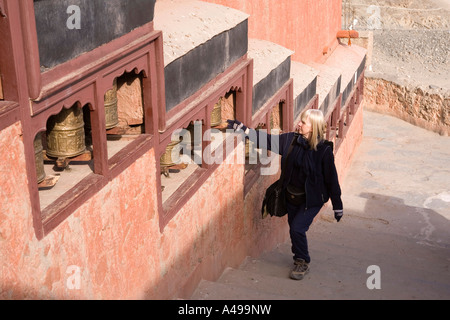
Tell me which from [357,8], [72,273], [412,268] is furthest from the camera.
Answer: [357,8]

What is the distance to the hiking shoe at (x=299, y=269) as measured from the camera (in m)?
7.26

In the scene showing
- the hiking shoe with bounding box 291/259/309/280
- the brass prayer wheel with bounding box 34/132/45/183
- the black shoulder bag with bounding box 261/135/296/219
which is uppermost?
the brass prayer wheel with bounding box 34/132/45/183

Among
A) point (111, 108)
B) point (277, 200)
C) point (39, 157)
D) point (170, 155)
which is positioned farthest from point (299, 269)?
point (39, 157)

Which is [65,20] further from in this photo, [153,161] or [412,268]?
Result: [412,268]

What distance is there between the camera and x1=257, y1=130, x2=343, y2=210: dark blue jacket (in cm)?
675

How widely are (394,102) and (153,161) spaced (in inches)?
709

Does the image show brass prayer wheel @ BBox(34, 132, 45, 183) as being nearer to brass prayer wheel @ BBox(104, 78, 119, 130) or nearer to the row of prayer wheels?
the row of prayer wheels

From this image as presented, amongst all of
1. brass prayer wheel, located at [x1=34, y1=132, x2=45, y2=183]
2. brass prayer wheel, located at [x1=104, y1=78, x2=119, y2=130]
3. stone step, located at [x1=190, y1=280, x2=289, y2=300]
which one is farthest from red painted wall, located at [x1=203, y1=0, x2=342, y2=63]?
brass prayer wheel, located at [x1=34, y1=132, x2=45, y2=183]

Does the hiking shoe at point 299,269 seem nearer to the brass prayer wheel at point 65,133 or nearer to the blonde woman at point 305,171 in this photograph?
the blonde woman at point 305,171

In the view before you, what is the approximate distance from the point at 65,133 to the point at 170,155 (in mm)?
1663

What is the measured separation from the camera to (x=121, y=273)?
4805 mm

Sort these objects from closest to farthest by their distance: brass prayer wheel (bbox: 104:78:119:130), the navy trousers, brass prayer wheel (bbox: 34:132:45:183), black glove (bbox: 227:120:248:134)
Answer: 1. brass prayer wheel (bbox: 34:132:45:183)
2. brass prayer wheel (bbox: 104:78:119:130)
3. black glove (bbox: 227:120:248:134)
4. the navy trousers
